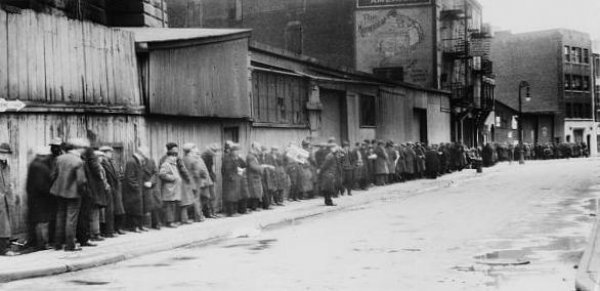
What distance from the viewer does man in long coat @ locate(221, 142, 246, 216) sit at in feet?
58.0

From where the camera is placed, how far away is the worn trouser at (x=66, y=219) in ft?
39.7

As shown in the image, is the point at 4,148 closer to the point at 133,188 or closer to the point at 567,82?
the point at 133,188

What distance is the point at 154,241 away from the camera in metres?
12.9

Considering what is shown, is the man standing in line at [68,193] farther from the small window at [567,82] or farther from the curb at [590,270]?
the small window at [567,82]

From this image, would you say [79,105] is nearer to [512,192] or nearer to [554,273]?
[554,273]

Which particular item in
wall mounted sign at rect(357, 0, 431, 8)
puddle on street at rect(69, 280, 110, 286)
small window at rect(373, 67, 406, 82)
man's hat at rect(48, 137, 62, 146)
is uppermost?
wall mounted sign at rect(357, 0, 431, 8)

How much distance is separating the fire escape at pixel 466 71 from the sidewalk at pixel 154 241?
3127 centimetres

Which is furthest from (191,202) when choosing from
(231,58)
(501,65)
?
(501,65)

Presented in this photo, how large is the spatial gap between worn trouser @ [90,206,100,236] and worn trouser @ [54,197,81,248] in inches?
27.5

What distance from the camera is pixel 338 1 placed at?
156 feet

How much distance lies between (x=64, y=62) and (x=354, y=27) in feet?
116

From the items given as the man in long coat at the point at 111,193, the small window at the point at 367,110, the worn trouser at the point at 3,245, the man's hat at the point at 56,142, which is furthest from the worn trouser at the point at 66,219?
the small window at the point at 367,110

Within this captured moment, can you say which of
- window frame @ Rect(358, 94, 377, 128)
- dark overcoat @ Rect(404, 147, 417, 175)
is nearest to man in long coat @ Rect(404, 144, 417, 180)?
dark overcoat @ Rect(404, 147, 417, 175)

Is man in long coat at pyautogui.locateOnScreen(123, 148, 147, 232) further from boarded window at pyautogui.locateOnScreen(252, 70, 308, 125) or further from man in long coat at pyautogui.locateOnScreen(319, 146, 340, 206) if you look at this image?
boarded window at pyautogui.locateOnScreen(252, 70, 308, 125)
